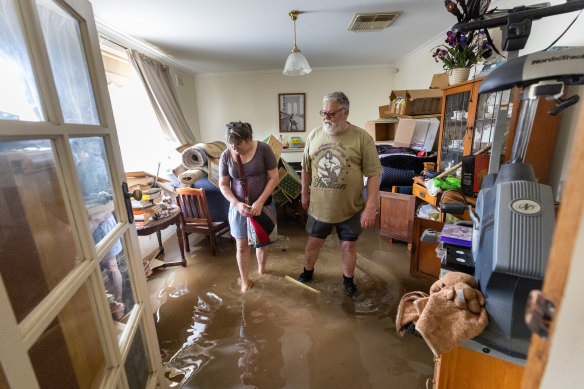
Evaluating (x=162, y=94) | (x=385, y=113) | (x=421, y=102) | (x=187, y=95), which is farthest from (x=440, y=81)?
(x=187, y=95)

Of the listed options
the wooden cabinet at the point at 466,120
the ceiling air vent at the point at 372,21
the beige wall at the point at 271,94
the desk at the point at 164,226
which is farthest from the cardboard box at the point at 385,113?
the desk at the point at 164,226

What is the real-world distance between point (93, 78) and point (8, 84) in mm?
379

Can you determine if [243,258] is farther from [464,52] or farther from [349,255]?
[464,52]

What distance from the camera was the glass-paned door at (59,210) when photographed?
53 centimetres

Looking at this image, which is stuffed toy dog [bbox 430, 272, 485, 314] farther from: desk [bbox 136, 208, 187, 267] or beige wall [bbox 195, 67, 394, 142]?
beige wall [bbox 195, 67, 394, 142]

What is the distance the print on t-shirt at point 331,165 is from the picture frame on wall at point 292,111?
3.38 m

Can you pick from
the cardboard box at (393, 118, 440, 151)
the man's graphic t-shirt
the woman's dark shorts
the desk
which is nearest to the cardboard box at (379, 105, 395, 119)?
the cardboard box at (393, 118, 440, 151)

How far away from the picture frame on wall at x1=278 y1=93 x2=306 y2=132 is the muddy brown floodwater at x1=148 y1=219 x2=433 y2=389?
10.1 feet

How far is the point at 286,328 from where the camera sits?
67.4 inches

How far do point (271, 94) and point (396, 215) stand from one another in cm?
334

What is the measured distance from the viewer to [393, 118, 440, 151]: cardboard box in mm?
3033

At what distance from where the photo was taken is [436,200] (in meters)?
2.14

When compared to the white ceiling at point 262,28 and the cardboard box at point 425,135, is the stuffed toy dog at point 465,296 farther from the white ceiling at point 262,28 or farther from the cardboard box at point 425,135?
the cardboard box at point 425,135

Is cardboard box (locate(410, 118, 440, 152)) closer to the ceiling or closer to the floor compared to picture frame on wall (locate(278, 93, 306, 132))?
closer to the floor
